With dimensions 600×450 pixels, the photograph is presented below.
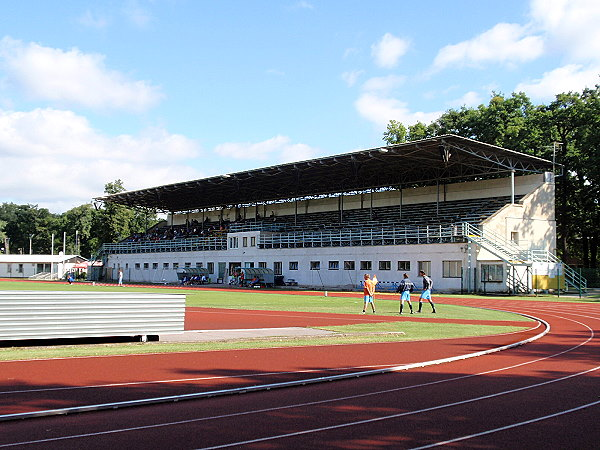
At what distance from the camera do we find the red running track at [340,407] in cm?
676

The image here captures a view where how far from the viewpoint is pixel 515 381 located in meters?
10.4

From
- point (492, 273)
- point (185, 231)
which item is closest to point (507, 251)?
point (492, 273)

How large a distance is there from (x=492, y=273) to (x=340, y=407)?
38041 millimetres

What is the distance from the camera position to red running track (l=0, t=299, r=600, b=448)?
676 cm

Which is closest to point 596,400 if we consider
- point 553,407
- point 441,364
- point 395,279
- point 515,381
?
point 553,407

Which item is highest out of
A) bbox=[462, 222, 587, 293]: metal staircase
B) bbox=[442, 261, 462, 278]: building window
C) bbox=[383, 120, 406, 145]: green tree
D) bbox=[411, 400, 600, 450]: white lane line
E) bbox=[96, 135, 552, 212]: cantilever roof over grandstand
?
bbox=[383, 120, 406, 145]: green tree

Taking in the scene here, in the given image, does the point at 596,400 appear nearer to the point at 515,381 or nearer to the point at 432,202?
the point at 515,381

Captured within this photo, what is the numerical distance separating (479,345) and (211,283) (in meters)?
53.5

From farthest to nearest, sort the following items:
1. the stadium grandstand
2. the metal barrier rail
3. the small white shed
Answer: the small white shed < the metal barrier rail < the stadium grandstand

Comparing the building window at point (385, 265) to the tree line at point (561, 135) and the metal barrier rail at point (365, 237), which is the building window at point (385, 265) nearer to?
the metal barrier rail at point (365, 237)

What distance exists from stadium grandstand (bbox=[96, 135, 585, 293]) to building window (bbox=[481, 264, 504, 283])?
73mm

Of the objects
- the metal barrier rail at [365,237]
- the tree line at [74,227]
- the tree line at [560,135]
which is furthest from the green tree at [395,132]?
the tree line at [74,227]

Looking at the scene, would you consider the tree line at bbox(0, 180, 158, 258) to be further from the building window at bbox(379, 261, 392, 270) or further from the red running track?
the red running track

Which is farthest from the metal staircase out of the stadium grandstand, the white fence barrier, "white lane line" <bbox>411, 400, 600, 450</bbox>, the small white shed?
the small white shed
